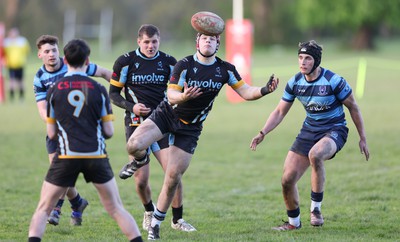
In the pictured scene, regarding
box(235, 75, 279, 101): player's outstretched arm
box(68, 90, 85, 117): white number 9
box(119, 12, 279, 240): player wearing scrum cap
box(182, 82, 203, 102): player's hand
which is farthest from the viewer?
box(119, 12, 279, 240): player wearing scrum cap

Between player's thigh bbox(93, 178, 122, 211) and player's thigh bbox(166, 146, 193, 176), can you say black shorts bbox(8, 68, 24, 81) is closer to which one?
player's thigh bbox(166, 146, 193, 176)

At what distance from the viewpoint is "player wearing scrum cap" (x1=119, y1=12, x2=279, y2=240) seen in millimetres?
8508

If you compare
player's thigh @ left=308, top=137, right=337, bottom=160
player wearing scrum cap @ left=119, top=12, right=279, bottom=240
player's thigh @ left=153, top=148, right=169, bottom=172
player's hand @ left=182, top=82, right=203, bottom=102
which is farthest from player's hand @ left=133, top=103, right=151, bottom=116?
player's thigh @ left=308, top=137, right=337, bottom=160

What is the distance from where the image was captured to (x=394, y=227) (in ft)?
29.8

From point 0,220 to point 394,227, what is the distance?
14.9 feet

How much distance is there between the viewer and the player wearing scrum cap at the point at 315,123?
8.88m

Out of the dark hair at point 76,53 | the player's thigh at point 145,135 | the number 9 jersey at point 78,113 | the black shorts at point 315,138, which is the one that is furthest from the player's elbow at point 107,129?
the black shorts at point 315,138

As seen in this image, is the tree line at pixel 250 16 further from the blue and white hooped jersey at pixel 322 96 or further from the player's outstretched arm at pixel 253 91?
the player's outstretched arm at pixel 253 91

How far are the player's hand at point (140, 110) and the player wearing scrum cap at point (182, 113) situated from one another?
0.62ft

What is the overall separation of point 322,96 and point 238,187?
4013mm

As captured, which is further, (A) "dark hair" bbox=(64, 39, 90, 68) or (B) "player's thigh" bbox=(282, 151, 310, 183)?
(B) "player's thigh" bbox=(282, 151, 310, 183)

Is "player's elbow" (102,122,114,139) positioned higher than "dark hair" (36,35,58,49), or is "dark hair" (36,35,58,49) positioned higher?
"dark hair" (36,35,58,49)

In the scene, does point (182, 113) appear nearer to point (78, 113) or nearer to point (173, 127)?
point (173, 127)

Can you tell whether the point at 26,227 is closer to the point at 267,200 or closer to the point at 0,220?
the point at 0,220
